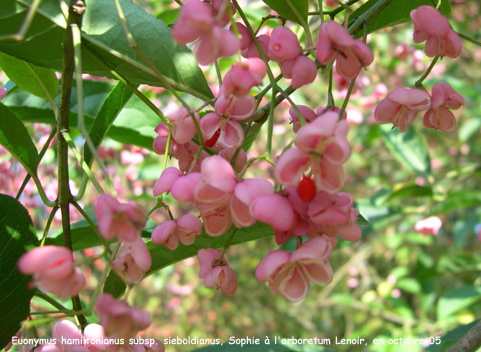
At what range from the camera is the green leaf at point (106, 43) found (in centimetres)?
67

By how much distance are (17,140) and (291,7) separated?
1.58ft

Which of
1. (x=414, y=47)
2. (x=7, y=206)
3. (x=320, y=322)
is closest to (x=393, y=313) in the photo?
(x=414, y=47)

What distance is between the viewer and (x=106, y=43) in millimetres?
702

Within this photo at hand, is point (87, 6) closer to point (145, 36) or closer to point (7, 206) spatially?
point (145, 36)

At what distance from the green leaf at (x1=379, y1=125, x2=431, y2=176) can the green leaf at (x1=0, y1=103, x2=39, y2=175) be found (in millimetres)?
1519

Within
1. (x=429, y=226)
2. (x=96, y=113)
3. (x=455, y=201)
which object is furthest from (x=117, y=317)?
(x=455, y=201)

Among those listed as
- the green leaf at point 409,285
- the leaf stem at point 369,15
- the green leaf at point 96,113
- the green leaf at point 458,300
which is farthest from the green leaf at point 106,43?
the green leaf at point 409,285

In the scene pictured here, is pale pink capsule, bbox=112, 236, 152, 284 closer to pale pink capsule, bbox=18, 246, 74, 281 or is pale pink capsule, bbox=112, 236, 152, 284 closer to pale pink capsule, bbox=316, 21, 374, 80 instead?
pale pink capsule, bbox=18, 246, 74, 281

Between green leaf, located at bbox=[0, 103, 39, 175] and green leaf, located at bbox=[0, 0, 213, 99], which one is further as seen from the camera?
green leaf, located at bbox=[0, 103, 39, 175]

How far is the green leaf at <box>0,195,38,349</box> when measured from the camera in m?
0.76

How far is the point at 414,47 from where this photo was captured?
271cm

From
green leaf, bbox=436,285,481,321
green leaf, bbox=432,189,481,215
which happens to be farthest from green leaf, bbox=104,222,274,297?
green leaf, bbox=436,285,481,321

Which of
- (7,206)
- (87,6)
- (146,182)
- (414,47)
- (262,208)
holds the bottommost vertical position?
(146,182)

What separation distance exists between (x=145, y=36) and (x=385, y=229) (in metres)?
3.35
